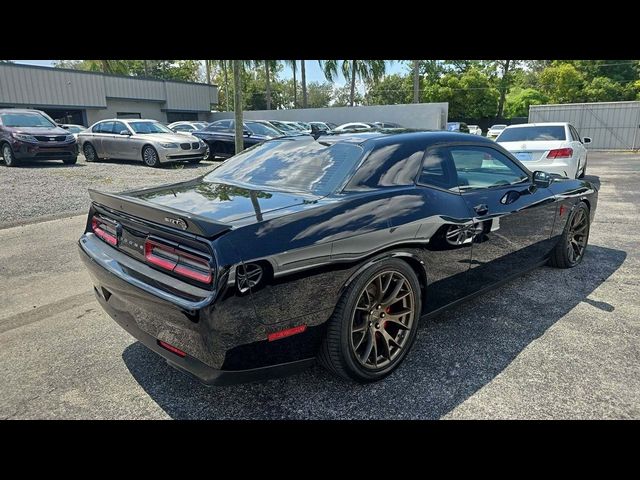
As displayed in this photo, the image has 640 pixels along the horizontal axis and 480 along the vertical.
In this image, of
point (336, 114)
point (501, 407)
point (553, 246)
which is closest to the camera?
point (501, 407)

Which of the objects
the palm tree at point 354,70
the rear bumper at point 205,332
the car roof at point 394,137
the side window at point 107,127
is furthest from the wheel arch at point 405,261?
the palm tree at point 354,70

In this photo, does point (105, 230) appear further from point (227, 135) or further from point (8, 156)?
point (227, 135)

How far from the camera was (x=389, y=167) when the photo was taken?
292cm

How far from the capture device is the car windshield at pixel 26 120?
11766mm

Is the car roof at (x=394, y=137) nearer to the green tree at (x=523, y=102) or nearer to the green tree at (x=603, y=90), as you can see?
the green tree at (x=603, y=90)

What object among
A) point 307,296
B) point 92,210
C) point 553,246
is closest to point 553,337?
point 553,246

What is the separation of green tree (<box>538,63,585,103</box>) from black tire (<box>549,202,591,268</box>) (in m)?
40.1

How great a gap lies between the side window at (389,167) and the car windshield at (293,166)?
0.09 m

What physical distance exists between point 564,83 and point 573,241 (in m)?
40.6

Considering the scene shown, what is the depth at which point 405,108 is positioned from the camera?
2670cm

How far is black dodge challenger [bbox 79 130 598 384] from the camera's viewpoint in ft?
6.92

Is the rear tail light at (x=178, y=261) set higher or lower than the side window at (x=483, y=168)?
lower
